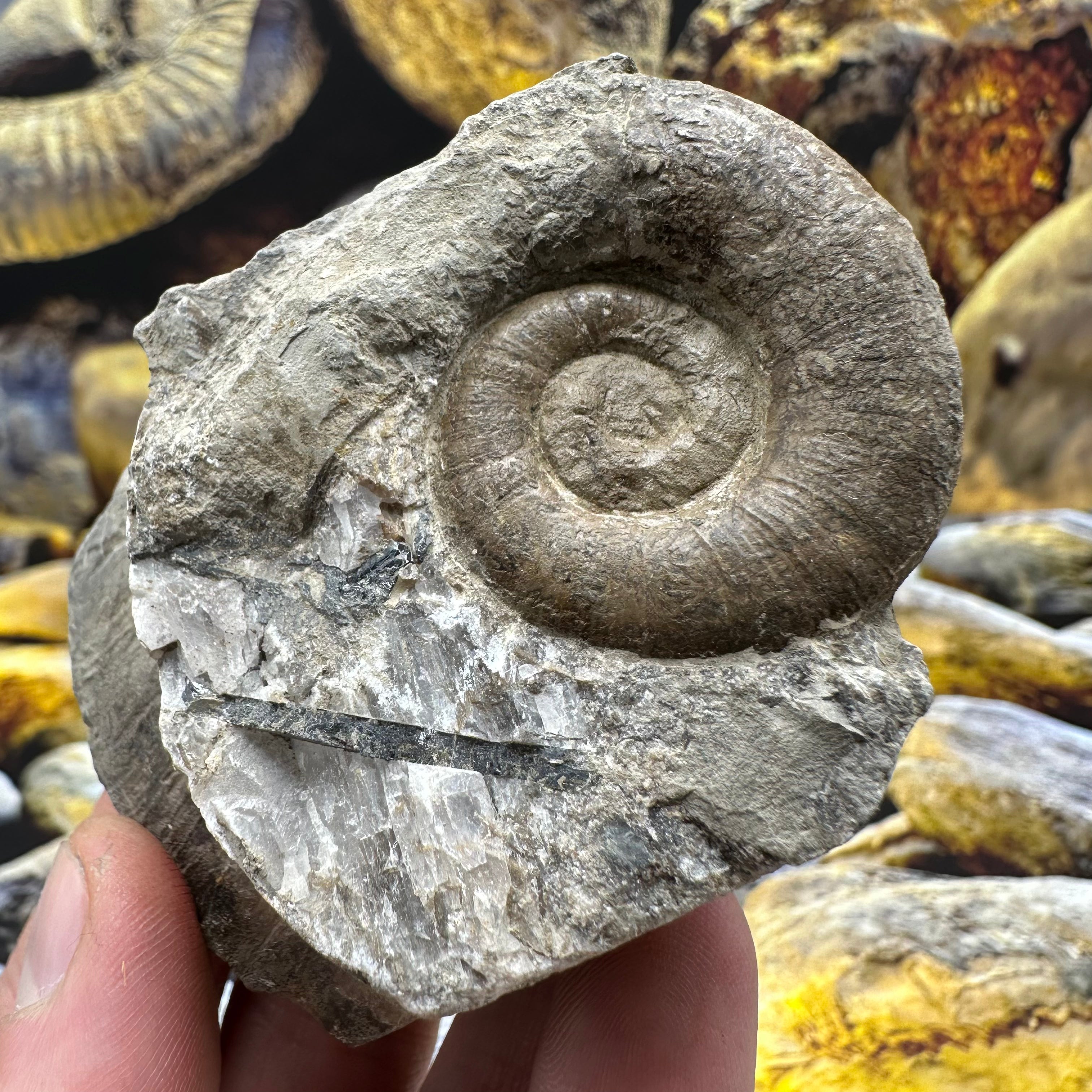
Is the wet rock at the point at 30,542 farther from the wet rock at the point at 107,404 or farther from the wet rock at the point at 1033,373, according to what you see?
the wet rock at the point at 1033,373

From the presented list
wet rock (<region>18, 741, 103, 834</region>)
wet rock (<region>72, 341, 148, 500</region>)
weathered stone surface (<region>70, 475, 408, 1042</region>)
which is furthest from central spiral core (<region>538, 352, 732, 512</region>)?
wet rock (<region>72, 341, 148, 500</region>)

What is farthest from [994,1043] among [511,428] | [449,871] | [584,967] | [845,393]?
[511,428]

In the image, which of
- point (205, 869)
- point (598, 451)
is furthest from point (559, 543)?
point (205, 869)

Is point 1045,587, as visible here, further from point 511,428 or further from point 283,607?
point 283,607

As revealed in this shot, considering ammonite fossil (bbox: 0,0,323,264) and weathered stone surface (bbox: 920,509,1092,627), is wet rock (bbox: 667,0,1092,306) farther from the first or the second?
ammonite fossil (bbox: 0,0,323,264)

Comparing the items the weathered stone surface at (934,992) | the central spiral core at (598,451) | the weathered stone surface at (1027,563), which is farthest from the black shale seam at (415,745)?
the weathered stone surface at (1027,563)
